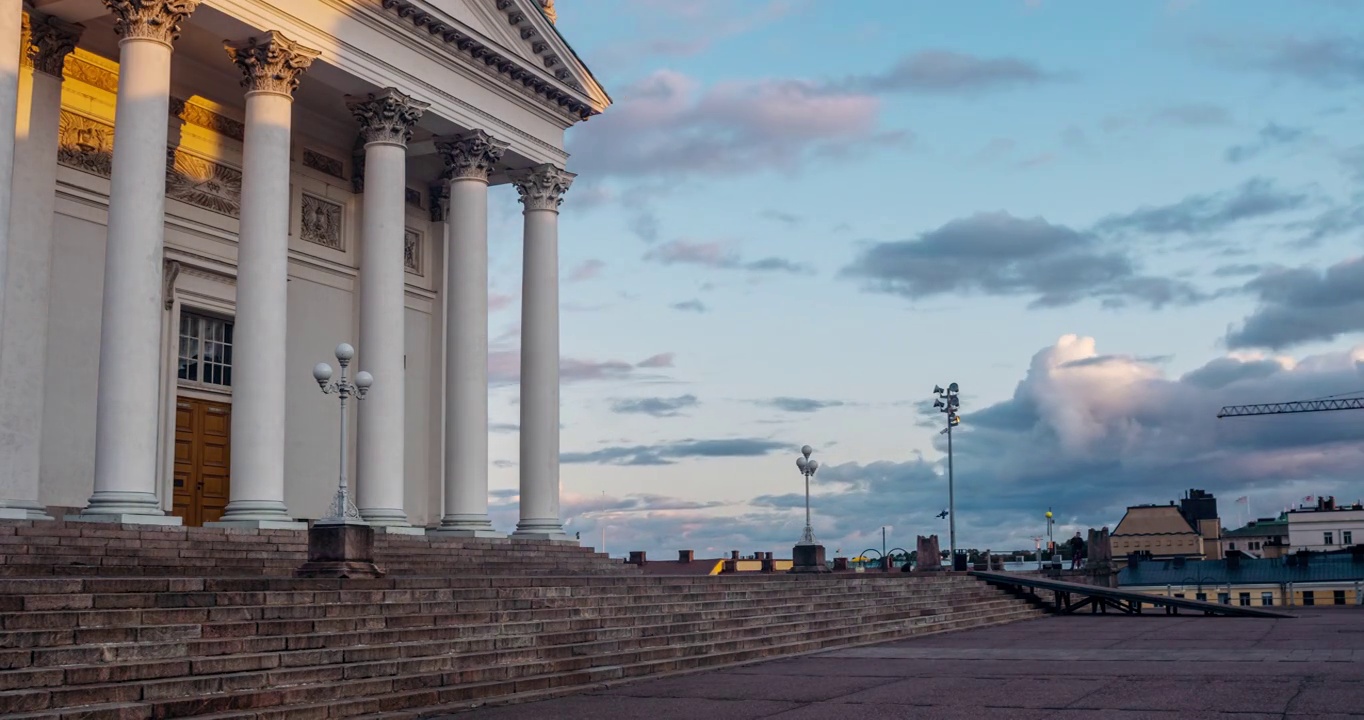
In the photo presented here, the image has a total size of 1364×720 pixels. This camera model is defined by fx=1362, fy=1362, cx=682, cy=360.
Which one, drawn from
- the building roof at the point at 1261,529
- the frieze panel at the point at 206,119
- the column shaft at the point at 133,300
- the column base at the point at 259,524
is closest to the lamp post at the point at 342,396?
the column base at the point at 259,524

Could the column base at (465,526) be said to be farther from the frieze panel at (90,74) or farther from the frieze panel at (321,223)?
the frieze panel at (90,74)

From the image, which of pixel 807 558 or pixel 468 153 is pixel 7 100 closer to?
pixel 468 153

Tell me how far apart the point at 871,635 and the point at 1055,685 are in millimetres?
10642

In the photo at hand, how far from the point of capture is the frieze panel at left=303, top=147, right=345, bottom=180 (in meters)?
33.7

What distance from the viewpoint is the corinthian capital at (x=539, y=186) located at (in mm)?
36031

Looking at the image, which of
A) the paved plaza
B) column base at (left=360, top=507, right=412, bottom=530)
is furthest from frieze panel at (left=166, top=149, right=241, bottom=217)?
the paved plaza

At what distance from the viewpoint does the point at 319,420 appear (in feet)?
110

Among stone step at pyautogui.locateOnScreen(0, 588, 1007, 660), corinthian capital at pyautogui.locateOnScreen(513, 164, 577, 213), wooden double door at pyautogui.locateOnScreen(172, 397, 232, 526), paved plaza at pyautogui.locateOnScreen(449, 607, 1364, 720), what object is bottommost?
paved plaza at pyautogui.locateOnScreen(449, 607, 1364, 720)

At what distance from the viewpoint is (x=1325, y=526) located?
342ft

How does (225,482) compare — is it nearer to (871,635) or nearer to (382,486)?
(382,486)

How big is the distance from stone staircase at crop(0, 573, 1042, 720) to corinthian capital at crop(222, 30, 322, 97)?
465 inches

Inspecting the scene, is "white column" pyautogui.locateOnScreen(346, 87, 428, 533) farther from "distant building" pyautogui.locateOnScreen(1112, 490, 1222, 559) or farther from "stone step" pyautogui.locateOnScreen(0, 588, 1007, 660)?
"distant building" pyautogui.locateOnScreen(1112, 490, 1222, 559)

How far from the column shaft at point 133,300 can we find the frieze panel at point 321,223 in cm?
909

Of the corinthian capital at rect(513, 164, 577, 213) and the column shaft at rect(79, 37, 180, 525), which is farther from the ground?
the corinthian capital at rect(513, 164, 577, 213)
